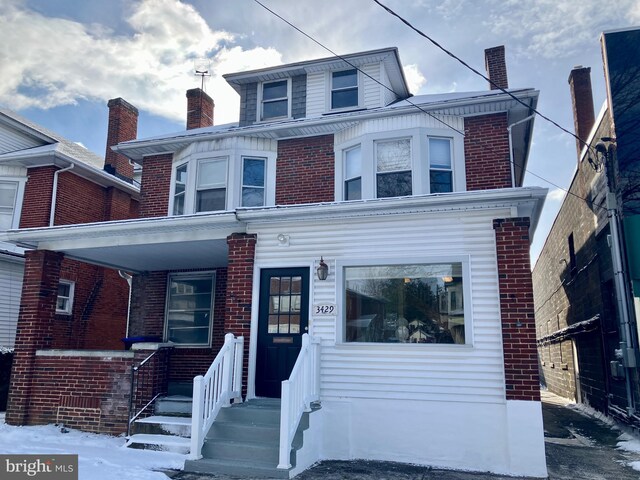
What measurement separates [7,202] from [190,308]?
7.27 metres

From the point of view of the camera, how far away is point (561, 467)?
757 cm

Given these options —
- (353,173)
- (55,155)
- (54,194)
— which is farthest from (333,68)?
(54,194)

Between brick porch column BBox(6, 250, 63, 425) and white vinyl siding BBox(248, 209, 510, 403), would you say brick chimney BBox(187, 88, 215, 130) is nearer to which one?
brick porch column BBox(6, 250, 63, 425)

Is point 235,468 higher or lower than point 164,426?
lower

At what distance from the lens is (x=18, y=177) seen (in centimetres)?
1481

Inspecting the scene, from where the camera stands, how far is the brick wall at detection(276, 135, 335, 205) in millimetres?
10805

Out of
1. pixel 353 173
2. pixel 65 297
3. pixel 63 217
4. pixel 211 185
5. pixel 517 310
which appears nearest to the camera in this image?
pixel 517 310

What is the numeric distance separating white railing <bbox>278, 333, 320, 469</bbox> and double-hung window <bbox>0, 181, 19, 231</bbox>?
36.2 feet

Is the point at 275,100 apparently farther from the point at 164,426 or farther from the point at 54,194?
the point at 164,426

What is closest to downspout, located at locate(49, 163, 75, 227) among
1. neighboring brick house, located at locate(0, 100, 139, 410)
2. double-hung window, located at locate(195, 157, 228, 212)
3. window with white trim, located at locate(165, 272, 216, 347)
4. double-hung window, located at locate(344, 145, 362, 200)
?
neighboring brick house, located at locate(0, 100, 139, 410)

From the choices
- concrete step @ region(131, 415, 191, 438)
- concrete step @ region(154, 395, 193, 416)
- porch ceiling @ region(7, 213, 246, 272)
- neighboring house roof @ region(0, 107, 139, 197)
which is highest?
neighboring house roof @ region(0, 107, 139, 197)

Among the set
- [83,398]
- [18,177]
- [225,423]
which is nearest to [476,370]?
[225,423]

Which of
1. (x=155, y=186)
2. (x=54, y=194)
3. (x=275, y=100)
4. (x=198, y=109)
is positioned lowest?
(x=155, y=186)

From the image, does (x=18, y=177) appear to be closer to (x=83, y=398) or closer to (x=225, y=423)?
(x=83, y=398)
